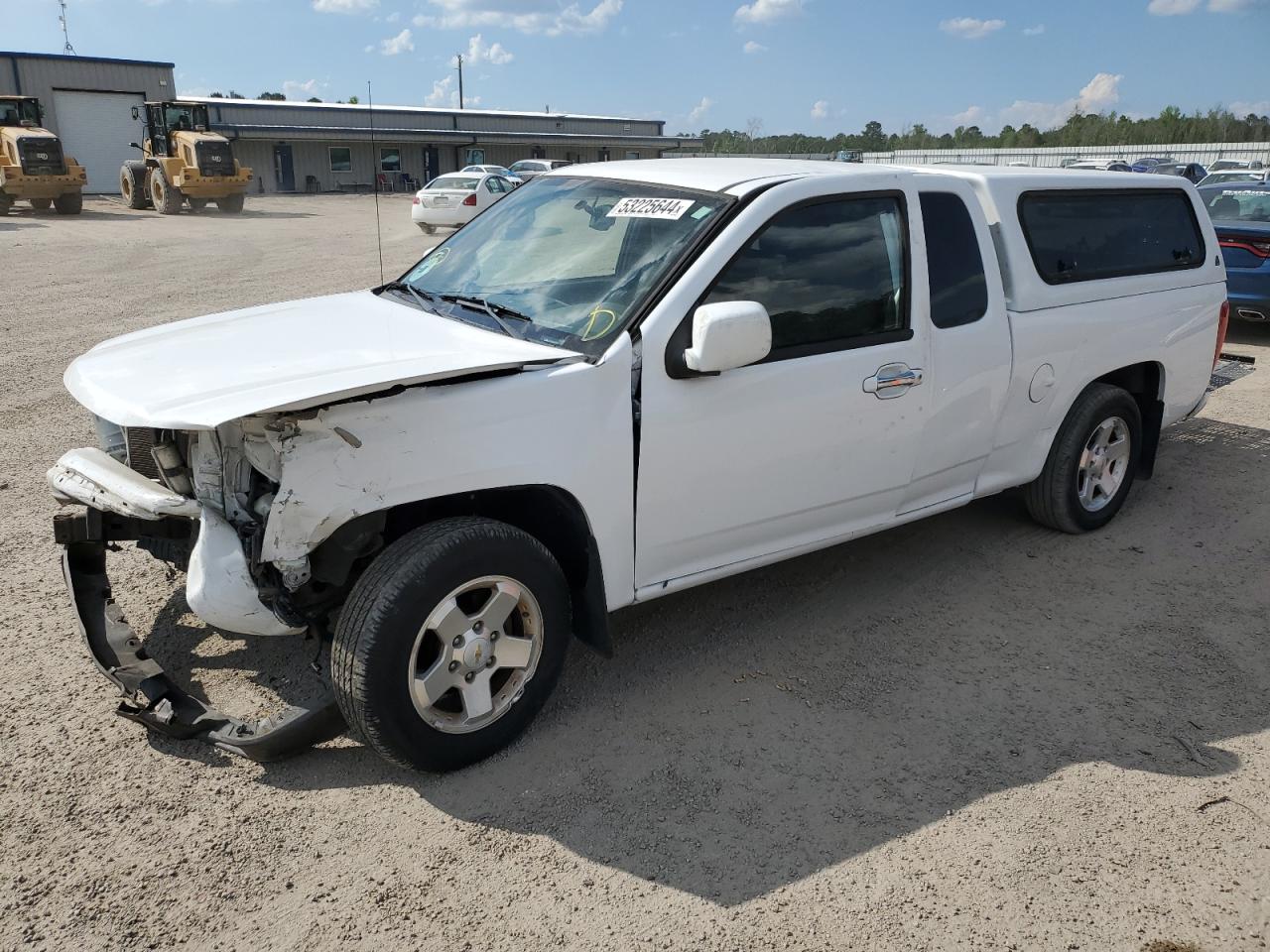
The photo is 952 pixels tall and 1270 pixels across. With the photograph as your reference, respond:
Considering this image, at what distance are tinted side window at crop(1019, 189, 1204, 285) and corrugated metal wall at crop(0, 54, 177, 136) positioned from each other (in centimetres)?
4191

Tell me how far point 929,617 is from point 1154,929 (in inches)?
71.8

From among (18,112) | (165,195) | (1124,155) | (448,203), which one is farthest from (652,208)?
(1124,155)

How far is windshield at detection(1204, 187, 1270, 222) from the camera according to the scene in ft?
36.4

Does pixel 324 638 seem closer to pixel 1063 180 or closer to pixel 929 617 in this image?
pixel 929 617

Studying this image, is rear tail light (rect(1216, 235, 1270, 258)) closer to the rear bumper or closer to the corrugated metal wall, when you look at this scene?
the rear bumper

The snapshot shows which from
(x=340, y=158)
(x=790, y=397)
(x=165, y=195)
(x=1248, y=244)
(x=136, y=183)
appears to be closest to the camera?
(x=790, y=397)

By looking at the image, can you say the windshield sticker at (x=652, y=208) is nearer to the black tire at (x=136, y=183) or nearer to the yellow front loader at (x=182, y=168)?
the yellow front loader at (x=182, y=168)

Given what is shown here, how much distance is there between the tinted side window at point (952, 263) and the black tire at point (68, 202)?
27504mm

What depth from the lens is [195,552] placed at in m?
2.94

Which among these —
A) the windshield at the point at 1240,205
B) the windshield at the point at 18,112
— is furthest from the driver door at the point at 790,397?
the windshield at the point at 18,112

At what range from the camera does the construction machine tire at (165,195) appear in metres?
27.5

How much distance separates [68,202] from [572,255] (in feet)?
88.8

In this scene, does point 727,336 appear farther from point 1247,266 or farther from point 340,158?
point 340,158

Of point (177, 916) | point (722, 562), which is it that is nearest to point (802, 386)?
point (722, 562)
